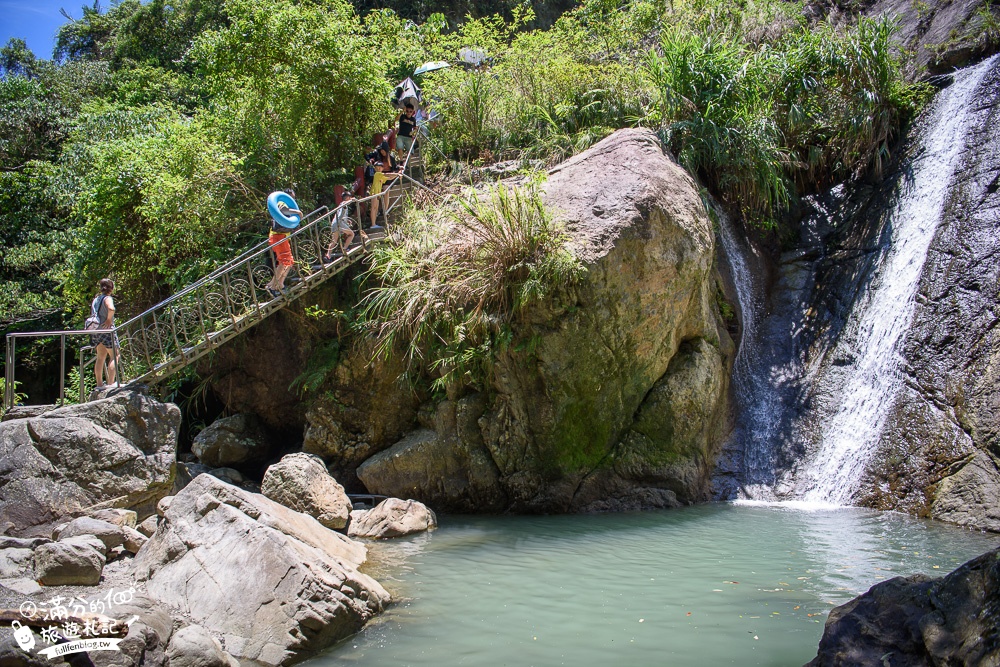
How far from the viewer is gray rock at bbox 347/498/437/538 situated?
25.9ft

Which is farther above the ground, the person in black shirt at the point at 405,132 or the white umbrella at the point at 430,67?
the white umbrella at the point at 430,67

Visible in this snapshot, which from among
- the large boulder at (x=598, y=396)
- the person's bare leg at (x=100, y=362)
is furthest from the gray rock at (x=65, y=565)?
the large boulder at (x=598, y=396)

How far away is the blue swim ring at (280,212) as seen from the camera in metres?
9.91

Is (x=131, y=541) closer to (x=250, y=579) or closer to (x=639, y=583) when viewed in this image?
(x=250, y=579)

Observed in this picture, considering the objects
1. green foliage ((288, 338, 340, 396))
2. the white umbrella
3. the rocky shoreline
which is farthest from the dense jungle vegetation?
the rocky shoreline

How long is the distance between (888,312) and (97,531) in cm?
948

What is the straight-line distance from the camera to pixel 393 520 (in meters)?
7.98

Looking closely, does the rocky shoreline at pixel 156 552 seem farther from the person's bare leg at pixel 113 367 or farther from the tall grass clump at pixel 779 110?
the tall grass clump at pixel 779 110

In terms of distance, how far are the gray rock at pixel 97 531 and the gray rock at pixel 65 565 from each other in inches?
22.4

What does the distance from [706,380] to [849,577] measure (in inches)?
159

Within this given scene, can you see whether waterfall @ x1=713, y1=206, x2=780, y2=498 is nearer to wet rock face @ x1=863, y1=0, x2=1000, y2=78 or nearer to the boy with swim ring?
wet rock face @ x1=863, y1=0, x2=1000, y2=78

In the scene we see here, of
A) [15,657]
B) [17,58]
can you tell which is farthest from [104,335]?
[17,58]

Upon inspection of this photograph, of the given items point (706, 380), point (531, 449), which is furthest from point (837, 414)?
point (531, 449)

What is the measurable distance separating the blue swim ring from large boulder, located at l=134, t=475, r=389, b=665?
487cm
